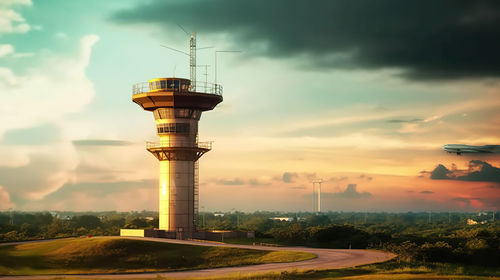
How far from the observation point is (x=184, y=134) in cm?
8894

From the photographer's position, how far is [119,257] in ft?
229

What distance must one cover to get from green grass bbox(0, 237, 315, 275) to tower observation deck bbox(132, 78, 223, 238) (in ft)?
48.1

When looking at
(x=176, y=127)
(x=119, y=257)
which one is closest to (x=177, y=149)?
(x=176, y=127)

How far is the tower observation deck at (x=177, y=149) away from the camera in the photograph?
8856cm

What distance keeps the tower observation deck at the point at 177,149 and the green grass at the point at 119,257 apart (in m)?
14.7

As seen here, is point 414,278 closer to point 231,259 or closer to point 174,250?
point 231,259

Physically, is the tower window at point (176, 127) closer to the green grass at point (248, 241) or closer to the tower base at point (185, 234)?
the tower base at point (185, 234)

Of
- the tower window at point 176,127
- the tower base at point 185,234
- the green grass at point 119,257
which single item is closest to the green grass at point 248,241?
the tower base at point 185,234

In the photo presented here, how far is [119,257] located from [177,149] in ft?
Result: 73.5

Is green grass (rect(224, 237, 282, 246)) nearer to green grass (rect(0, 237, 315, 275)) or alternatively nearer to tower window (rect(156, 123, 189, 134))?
green grass (rect(0, 237, 315, 275))

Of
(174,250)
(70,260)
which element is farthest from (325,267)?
(70,260)

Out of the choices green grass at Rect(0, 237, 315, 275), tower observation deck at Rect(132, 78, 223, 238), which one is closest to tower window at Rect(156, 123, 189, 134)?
tower observation deck at Rect(132, 78, 223, 238)

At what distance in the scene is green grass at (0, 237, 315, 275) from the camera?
66438mm

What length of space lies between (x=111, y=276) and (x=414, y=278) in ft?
96.0
